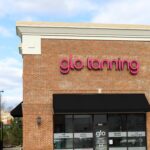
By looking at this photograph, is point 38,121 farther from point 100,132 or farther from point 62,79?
point 100,132

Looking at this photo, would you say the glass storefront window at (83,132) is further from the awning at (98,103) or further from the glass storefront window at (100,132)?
the awning at (98,103)

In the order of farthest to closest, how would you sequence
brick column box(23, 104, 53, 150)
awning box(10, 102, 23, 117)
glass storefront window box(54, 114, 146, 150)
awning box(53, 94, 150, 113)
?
awning box(10, 102, 23, 117) → glass storefront window box(54, 114, 146, 150) → brick column box(23, 104, 53, 150) → awning box(53, 94, 150, 113)

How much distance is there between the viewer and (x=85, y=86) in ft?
84.7

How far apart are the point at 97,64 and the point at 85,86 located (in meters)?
1.45

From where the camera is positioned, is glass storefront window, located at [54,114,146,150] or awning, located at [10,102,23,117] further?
awning, located at [10,102,23,117]

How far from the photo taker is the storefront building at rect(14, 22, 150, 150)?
25078 mm

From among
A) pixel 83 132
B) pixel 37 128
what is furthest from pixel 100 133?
pixel 37 128

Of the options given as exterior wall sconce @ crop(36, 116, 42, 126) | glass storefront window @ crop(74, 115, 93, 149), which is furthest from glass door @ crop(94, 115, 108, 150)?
exterior wall sconce @ crop(36, 116, 42, 126)

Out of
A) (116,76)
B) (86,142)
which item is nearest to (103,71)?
(116,76)

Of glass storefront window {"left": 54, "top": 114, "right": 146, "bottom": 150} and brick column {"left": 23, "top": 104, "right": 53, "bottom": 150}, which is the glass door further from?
brick column {"left": 23, "top": 104, "right": 53, "bottom": 150}

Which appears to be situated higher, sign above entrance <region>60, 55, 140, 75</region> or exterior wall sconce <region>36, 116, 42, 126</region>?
sign above entrance <region>60, 55, 140, 75</region>

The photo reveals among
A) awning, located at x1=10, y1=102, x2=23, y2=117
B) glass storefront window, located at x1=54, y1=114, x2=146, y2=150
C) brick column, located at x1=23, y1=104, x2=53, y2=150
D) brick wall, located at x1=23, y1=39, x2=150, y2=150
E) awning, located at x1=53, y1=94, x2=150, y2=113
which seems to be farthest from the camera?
awning, located at x1=10, y1=102, x2=23, y2=117

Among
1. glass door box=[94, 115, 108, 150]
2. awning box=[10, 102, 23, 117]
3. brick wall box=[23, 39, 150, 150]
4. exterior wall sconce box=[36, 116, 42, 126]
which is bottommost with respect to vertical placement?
glass door box=[94, 115, 108, 150]

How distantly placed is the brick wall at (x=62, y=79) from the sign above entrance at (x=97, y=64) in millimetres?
212
